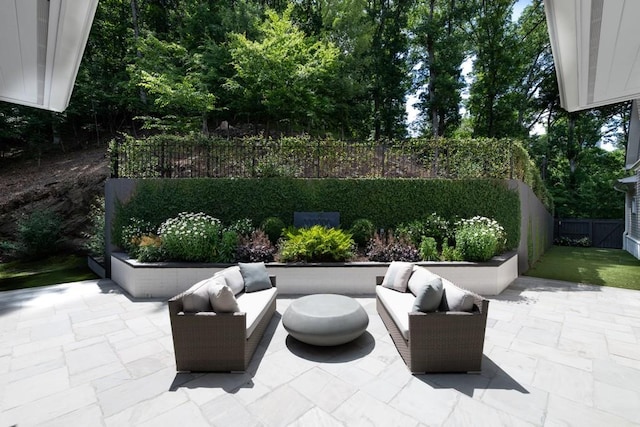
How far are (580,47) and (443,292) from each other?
278 cm

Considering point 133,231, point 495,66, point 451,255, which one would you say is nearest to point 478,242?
point 451,255

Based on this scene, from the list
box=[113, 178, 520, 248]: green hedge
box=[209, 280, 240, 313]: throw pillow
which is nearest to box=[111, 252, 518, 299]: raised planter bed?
box=[113, 178, 520, 248]: green hedge

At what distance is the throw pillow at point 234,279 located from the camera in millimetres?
4273

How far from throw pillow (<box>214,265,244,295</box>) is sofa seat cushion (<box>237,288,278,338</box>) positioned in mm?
120

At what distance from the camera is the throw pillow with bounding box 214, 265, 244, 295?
4.27 metres

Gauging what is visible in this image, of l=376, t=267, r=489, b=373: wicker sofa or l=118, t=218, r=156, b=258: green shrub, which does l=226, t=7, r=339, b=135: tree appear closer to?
l=118, t=218, r=156, b=258: green shrub

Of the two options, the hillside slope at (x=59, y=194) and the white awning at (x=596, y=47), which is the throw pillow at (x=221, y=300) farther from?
the hillside slope at (x=59, y=194)

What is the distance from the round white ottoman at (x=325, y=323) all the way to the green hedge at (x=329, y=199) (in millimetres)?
4034

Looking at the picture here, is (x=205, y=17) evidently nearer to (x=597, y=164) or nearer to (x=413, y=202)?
(x=413, y=202)

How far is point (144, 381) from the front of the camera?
295 cm

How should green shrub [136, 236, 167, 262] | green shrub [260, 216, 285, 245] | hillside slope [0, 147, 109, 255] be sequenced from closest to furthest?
green shrub [136, 236, 167, 262], green shrub [260, 216, 285, 245], hillside slope [0, 147, 109, 255]

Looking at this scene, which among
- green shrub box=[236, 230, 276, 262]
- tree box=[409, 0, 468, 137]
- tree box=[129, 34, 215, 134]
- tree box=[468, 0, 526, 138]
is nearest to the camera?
A: green shrub box=[236, 230, 276, 262]

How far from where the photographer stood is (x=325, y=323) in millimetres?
3410

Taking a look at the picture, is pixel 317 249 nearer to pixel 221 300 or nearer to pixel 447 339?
pixel 221 300
